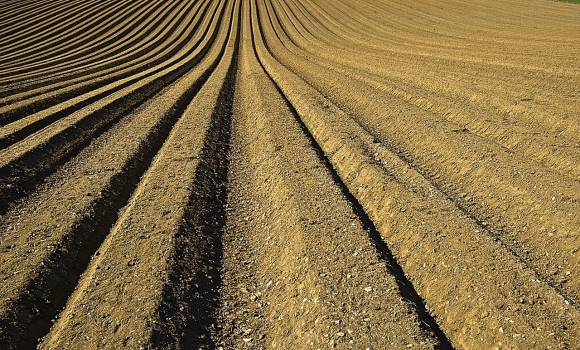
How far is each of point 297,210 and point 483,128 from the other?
21.7 feet

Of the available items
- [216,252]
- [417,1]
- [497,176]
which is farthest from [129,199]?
[417,1]

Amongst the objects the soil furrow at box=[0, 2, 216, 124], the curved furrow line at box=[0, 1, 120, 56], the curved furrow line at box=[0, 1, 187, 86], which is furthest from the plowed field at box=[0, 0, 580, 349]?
the curved furrow line at box=[0, 1, 120, 56]

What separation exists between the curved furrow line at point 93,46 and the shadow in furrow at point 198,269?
14831 millimetres

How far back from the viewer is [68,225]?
277 inches

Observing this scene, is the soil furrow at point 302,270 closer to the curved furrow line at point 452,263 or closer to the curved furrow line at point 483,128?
the curved furrow line at point 452,263

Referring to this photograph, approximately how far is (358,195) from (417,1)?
1766 inches

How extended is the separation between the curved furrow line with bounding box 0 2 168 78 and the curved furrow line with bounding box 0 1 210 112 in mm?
2395

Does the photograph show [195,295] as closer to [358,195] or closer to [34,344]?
[34,344]

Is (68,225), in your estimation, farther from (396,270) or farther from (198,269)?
(396,270)

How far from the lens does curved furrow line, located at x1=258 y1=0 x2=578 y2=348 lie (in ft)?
16.4

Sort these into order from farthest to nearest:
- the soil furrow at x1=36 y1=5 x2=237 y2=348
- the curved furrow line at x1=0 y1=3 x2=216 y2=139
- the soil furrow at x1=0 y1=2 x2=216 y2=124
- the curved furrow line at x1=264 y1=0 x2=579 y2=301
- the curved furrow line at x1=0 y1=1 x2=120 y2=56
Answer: the curved furrow line at x1=0 y1=1 x2=120 y2=56 < the soil furrow at x1=0 y1=2 x2=216 y2=124 < the curved furrow line at x1=0 y1=3 x2=216 y2=139 < the curved furrow line at x1=264 y1=0 x2=579 y2=301 < the soil furrow at x1=36 y1=5 x2=237 y2=348

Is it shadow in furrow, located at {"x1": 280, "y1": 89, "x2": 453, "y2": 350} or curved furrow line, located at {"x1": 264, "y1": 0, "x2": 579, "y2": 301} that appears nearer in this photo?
shadow in furrow, located at {"x1": 280, "y1": 89, "x2": 453, "y2": 350}

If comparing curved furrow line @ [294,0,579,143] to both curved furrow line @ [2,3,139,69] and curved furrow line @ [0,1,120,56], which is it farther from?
curved furrow line @ [0,1,120,56]

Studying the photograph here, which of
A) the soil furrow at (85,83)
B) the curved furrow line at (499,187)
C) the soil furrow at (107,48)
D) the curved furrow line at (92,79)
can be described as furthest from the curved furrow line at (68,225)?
the soil furrow at (107,48)
